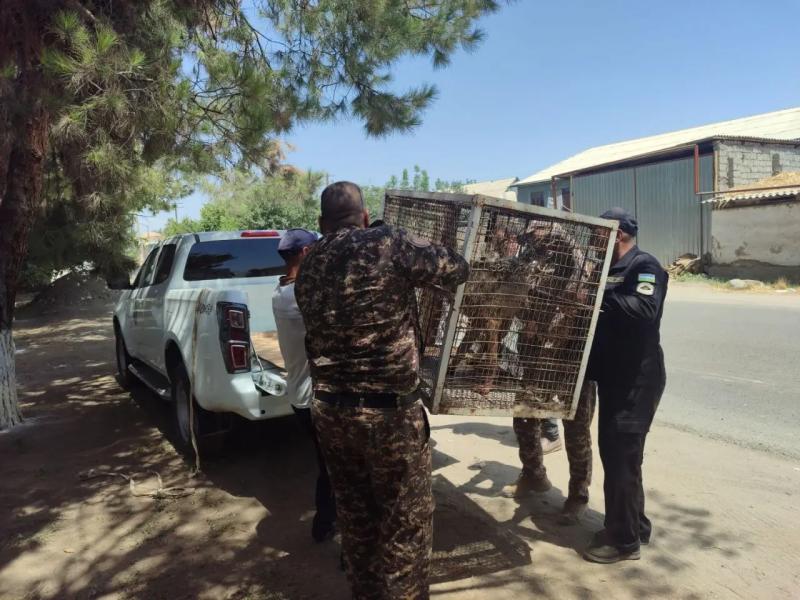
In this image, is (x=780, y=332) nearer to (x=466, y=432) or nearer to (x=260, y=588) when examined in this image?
(x=466, y=432)

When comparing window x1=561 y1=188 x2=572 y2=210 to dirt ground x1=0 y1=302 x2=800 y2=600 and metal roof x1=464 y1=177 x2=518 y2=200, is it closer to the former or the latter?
metal roof x1=464 y1=177 x2=518 y2=200

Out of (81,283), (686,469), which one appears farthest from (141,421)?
(81,283)

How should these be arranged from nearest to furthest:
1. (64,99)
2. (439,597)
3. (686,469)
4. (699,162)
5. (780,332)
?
(439,597), (64,99), (686,469), (780,332), (699,162)

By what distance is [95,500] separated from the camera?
4098mm

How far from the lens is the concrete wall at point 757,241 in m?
16.8

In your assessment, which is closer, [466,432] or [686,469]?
[686,469]

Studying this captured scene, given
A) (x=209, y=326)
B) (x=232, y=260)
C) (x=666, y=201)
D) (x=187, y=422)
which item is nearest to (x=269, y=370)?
(x=209, y=326)

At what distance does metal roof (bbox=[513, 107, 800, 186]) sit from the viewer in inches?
974

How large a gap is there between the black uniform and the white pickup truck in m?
1.96

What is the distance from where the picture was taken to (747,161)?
21609mm

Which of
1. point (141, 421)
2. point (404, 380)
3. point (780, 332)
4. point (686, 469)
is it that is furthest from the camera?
point (780, 332)

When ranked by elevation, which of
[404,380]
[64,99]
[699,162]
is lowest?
[404,380]

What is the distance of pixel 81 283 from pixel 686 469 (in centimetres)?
1652

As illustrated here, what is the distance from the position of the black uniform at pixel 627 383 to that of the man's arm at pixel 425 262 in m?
1.10
